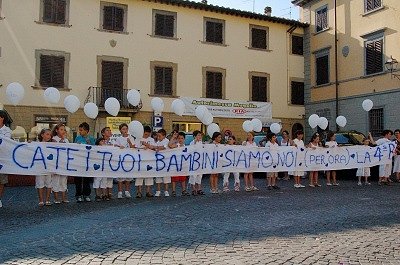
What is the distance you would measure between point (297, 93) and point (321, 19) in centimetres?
507

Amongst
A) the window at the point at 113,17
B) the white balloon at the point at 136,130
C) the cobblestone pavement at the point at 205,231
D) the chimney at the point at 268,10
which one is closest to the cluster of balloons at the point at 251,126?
the white balloon at the point at 136,130

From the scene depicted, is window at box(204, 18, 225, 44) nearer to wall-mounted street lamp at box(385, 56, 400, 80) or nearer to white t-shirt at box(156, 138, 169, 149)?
wall-mounted street lamp at box(385, 56, 400, 80)

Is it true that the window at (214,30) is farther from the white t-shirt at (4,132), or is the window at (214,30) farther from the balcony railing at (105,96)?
the white t-shirt at (4,132)

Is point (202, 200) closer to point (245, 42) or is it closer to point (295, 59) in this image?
point (245, 42)

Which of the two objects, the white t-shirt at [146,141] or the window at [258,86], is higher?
the window at [258,86]

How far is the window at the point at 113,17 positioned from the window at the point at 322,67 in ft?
42.4

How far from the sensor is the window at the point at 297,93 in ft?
97.2

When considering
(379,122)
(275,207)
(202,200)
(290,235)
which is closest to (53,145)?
(202,200)

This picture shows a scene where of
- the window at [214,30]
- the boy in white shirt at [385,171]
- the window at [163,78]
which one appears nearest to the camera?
the boy in white shirt at [385,171]

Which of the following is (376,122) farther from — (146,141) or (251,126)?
(146,141)

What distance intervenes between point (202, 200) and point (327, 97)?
2022 cm

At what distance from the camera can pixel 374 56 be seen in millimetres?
Result: 24531

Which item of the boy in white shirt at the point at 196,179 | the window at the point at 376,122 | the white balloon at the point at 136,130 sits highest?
the window at the point at 376,122

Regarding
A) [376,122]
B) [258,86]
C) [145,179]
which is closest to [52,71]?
[258,86]
